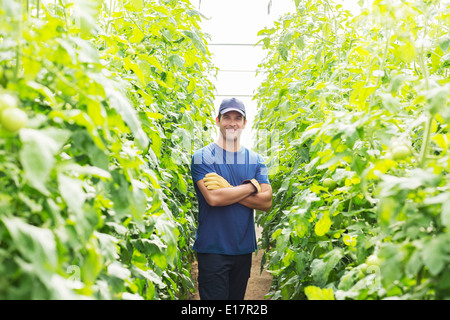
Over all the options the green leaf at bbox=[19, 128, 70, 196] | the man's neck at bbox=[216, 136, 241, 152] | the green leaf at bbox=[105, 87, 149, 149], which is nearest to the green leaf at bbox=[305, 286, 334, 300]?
the green leaf at bbox=[105, 87, 149, 149]

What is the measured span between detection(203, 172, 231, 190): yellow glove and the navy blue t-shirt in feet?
0.18

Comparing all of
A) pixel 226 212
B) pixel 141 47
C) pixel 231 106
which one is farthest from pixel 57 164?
pixel 231 106

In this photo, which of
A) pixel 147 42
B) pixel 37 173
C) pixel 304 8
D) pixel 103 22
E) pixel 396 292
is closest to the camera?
pixel 37 173

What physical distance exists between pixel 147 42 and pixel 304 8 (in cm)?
93

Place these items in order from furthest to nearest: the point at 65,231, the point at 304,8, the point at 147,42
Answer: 1. the point at 304,8
2. the point at 147,42
3. the point at 65,231

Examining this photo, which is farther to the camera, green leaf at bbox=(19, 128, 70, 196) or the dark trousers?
the dark trousers

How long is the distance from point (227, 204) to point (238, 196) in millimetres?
72

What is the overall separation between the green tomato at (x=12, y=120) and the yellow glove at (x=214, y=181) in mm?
1662

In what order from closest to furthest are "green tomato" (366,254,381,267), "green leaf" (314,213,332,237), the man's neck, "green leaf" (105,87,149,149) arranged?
"green leaf" (105,87,149,149)
"green tomato" (366,254,381,267)
"green leaf" (314,213,332,237)
the man's neck

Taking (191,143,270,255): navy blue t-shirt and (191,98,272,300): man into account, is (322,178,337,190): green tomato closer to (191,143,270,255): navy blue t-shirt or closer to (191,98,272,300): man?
(191,98,272,300): man

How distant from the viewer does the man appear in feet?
8.07
